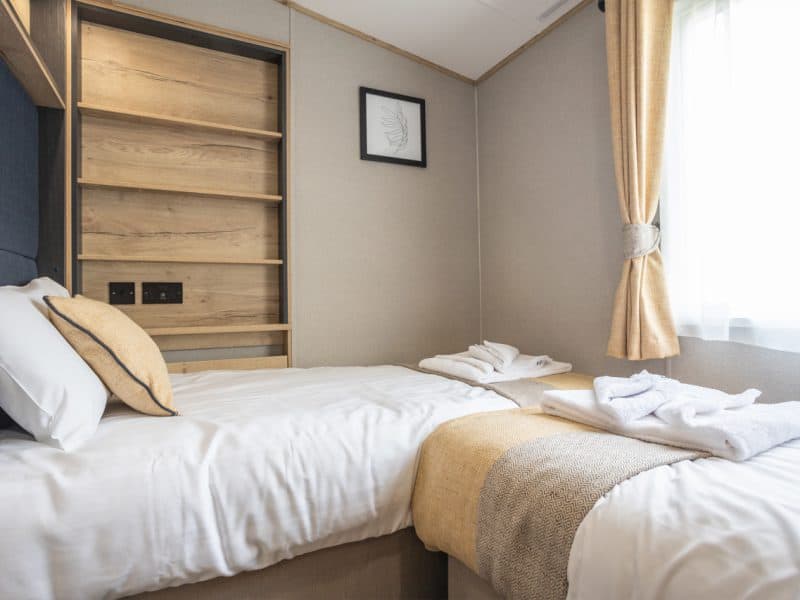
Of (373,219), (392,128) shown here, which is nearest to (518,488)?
(373,219)

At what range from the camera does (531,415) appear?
135 centimetres

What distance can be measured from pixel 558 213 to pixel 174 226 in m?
1.86

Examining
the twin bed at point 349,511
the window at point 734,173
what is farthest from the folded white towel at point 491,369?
the window at point 734,173

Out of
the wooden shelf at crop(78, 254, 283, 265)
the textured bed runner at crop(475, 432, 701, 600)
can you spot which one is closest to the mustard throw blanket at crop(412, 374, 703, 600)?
the textured bed runner at crop(475, 432, 701, 600)

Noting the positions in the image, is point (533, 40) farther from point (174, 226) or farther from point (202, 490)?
point (202, 490)

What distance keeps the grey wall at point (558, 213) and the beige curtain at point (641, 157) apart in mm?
182

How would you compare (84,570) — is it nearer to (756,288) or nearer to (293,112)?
(756,288)

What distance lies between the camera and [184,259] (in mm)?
2273

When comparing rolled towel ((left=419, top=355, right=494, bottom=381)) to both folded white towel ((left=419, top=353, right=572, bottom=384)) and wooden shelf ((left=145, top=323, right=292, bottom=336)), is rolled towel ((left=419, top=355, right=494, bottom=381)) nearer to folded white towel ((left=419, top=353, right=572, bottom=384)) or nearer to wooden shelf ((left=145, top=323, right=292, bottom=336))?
folded white towel ((left=419, top=353, right=572, bottom=384))

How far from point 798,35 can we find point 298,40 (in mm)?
2101

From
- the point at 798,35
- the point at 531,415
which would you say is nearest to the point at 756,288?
the point at 798,35

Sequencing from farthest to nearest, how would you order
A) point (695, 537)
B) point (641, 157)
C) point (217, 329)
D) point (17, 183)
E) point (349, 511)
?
1. point (217, 329)
2. point (641, 157)
3. point (17, 183)
4. point (349, 511)
5. point (695, 537)

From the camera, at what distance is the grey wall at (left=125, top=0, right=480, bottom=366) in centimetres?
250

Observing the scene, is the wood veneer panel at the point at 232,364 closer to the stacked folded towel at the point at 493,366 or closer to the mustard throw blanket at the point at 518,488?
the stacked folded towel at the point at 493,366
